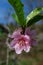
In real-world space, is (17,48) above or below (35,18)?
below

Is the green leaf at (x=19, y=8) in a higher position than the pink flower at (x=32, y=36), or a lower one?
higher

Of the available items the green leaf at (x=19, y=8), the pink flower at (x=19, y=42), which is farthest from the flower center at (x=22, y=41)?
the green leaf at (x=19, y=8)

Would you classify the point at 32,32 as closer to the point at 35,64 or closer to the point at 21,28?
the point at 21,28

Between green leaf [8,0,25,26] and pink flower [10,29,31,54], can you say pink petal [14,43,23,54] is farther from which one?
green leaf [8,0,25,26]

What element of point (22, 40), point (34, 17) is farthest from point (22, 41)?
point (34, 17)

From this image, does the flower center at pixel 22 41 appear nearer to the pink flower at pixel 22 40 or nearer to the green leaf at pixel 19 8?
the pink flower at pixel 22 40

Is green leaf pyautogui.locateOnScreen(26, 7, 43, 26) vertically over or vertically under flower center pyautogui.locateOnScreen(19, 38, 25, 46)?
over

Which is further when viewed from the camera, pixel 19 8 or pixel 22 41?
pixel 22 41

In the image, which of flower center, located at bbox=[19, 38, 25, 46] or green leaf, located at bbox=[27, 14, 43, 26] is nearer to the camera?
green leaf, located at bbox=[27, 14, 43, 26]

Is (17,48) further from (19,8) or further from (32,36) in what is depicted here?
(19,8)

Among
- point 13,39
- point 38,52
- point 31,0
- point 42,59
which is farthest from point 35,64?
point 13,39

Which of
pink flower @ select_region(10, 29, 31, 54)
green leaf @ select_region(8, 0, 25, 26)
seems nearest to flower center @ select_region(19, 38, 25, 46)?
pink flower @ select_region(10, 29, 31, 54)
